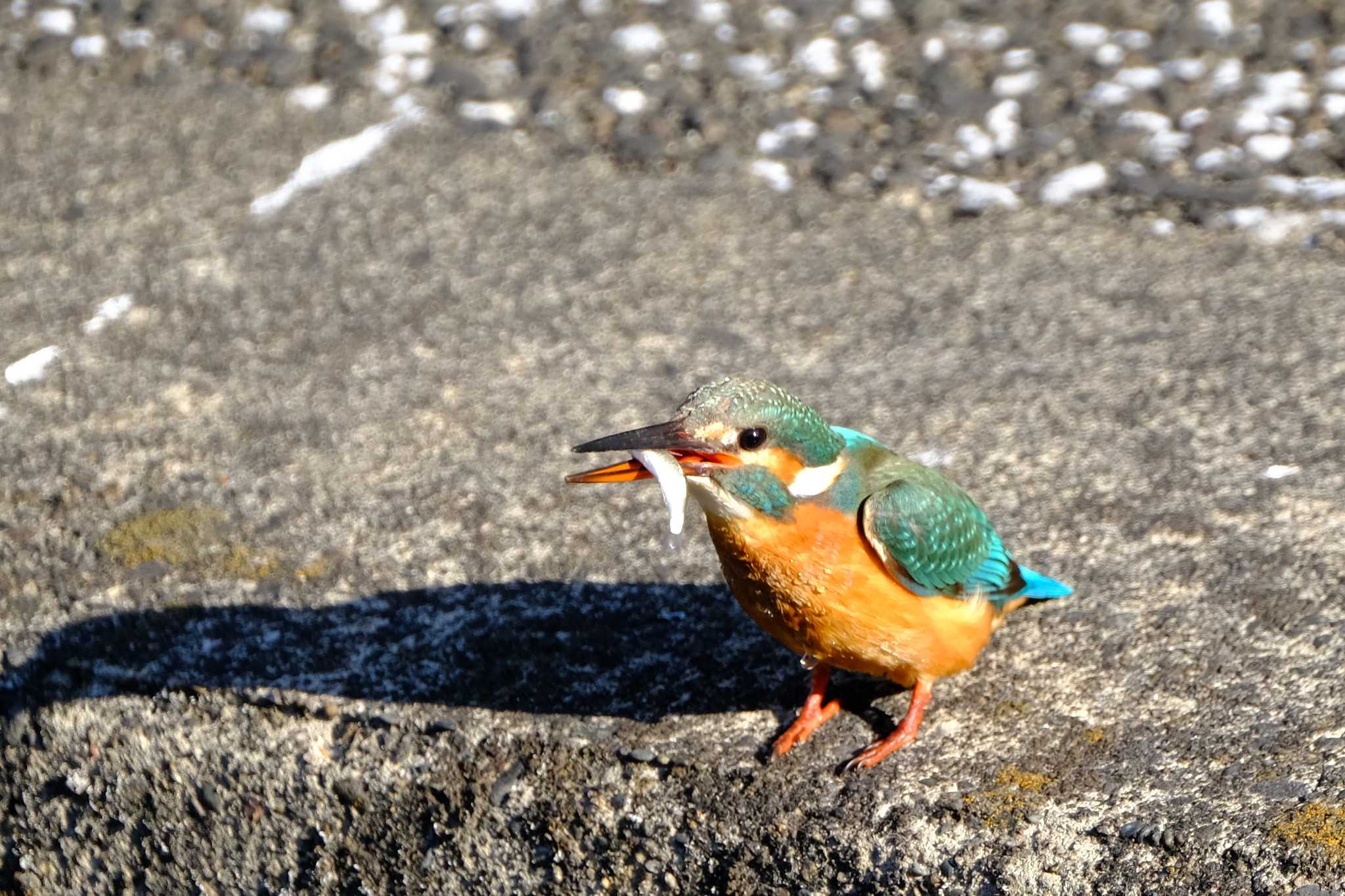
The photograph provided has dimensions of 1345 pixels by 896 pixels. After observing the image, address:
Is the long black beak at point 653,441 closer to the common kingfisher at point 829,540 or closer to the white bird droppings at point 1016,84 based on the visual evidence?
the common kingfisher at point 829,540

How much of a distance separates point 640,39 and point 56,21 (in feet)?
7.45

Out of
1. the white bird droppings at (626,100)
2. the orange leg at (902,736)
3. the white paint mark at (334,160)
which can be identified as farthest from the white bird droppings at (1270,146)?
the white paint mark at (334,160)

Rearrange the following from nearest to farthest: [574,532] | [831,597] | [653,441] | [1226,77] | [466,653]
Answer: [653,441]
[831,597]
[466,653]
[574,532]
[1226,77]

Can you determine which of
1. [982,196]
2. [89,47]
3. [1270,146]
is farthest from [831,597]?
[89,47]

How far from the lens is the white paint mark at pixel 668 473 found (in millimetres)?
2479

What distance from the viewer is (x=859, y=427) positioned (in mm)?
3828

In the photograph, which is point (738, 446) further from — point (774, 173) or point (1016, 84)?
point (1016, 84)

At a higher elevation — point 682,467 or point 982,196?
point 682,467

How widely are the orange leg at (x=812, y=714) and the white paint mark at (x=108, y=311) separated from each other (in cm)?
250

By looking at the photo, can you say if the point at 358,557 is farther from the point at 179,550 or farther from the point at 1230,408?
the point at 1230,408

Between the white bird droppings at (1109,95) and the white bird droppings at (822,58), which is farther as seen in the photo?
the white bird droppings at (822,58)

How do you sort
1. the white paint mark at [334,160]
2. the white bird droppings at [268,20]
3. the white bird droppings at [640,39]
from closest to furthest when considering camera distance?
the white paint mark at [334,160]
the white bird droppings at [640,39]
the white bird droppings at [268,20]

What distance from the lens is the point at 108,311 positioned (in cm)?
429

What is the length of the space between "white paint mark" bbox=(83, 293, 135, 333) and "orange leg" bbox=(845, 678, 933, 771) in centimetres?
268
